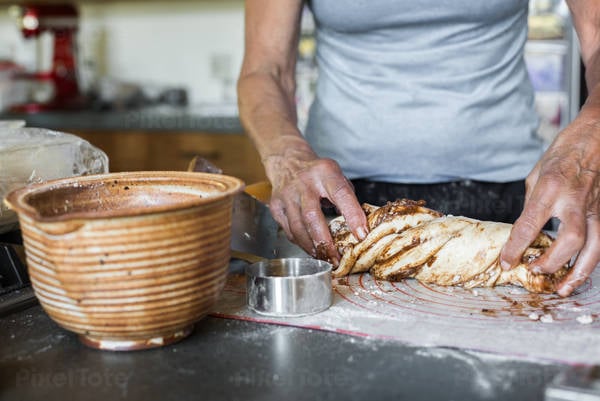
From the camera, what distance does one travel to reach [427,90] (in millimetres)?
1421

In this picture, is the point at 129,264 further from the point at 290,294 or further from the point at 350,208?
the point at 350,208

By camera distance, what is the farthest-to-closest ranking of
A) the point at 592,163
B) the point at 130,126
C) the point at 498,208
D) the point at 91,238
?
the point at 130,126 → the point at 498,208 → the point at 592,163 → the point at 91,238

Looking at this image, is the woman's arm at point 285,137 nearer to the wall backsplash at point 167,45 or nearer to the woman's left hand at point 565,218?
the woman's left hand at point 565,218

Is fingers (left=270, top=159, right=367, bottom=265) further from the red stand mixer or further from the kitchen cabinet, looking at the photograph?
the red stand mixer

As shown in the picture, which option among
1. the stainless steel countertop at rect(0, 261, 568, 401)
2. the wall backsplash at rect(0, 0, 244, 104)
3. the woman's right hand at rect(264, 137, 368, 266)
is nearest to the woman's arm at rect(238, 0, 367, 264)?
the woman's right hand at rect(264, 137, 368, 266)

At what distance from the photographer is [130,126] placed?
3.21 m

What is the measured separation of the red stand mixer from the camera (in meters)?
3.55

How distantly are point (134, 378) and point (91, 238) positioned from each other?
5.7 inches

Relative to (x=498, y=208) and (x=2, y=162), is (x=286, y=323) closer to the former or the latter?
(x=2, y=162)

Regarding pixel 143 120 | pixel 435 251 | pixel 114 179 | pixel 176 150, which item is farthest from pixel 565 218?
pixel 143 120

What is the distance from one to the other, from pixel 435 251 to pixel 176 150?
2248 mm

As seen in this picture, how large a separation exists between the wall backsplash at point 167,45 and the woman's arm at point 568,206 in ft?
9.11

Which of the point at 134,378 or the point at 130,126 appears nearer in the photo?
the point at 134,378

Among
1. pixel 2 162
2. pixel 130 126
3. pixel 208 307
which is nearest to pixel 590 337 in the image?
pixel 208 307
